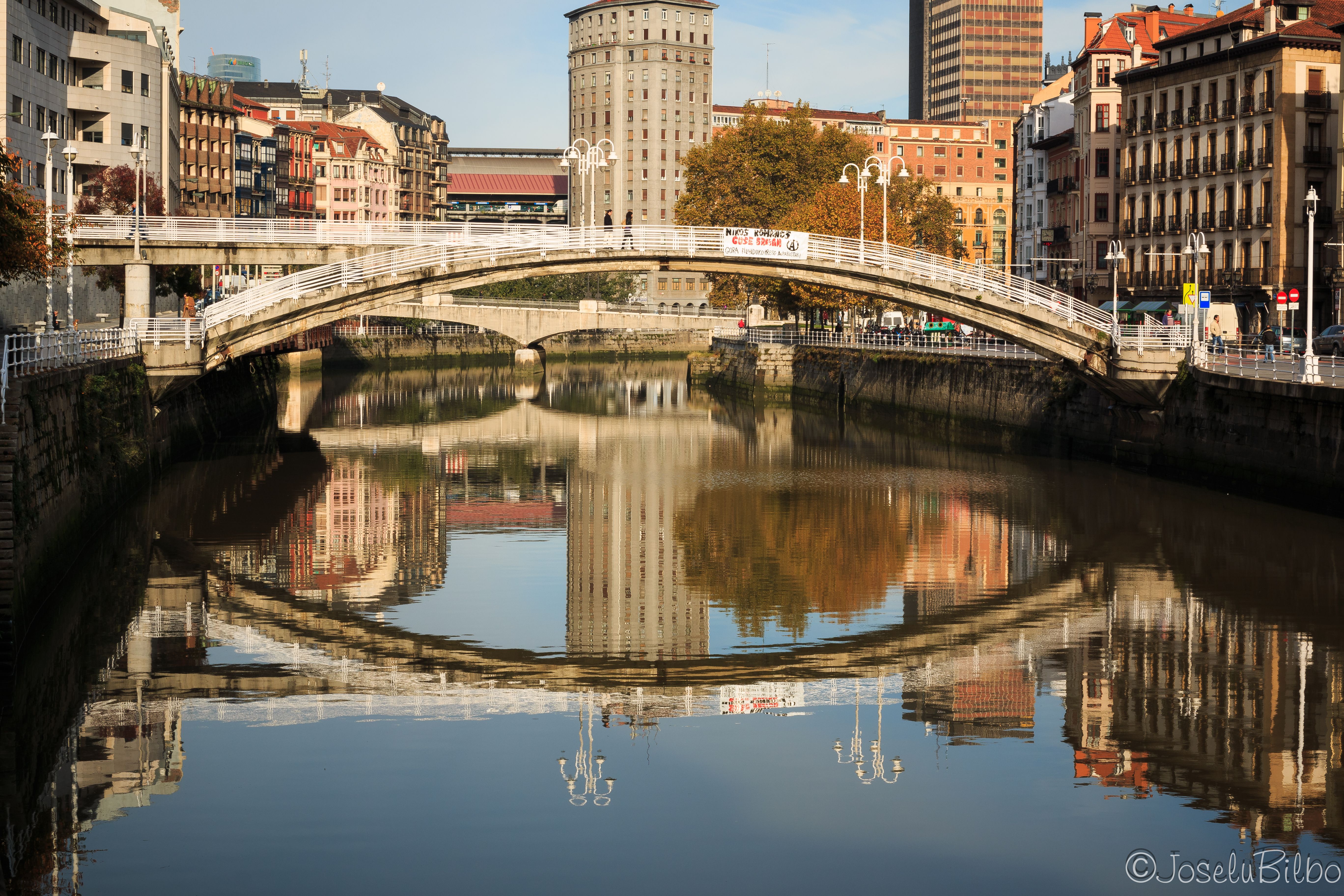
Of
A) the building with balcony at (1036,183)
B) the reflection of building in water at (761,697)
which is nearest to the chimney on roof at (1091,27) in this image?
the building with balcony at (1036,183)

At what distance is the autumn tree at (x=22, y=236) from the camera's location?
31.6 m

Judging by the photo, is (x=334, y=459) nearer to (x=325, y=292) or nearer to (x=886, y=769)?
(x=325, y=292)

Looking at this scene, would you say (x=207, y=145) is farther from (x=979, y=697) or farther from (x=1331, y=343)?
(x=979, y=697)

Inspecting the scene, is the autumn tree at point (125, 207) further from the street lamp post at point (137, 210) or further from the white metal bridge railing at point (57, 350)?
the white metal bridge railing at point (57, 350)

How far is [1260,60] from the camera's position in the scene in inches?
2793

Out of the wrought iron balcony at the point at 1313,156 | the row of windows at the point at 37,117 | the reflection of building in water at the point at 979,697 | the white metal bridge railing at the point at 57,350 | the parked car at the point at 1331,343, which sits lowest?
the reflection of building in water at the point at 979,697

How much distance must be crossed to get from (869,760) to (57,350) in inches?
797

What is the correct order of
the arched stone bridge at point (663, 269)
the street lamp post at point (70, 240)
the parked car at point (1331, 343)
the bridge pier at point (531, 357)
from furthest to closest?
the bridge pier at point (531, 357) < the parked car at point (1331, 343) < the arched stone bridge at point (663, 269) < the street lamp post at point (70, 240)

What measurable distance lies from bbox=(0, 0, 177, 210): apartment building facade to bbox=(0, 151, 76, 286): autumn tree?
86.9ft

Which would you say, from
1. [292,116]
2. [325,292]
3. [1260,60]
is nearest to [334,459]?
[325,292]

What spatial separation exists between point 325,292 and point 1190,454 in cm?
2448

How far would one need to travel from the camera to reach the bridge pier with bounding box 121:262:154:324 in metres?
46.6

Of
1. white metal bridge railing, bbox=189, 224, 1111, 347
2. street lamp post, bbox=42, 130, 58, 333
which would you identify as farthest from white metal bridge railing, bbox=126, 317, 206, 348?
street lamp post, bbox=42, 130, 58, 333

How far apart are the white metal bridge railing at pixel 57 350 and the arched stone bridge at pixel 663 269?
4399mm
